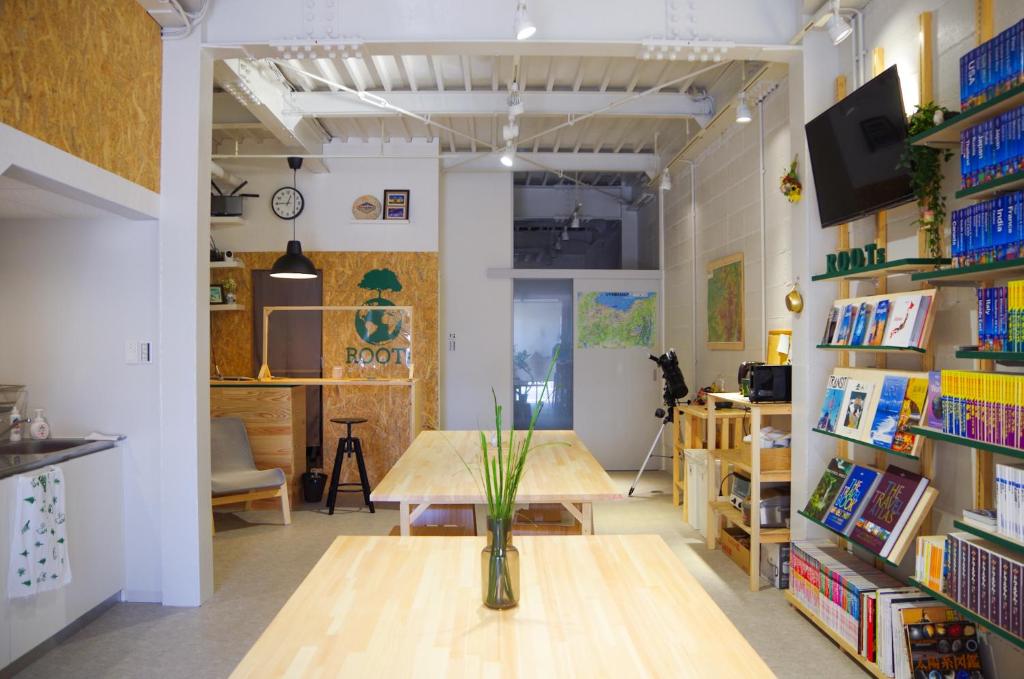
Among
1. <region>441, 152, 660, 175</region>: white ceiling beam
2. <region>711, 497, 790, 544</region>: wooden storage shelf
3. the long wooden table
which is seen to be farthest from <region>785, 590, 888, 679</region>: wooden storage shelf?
<region>441, 152, 660, 175</region>: white ceiling beam

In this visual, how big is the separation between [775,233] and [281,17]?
3.20 metres

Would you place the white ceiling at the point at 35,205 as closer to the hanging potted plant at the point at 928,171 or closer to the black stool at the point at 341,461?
the black stool at the point at 341,461

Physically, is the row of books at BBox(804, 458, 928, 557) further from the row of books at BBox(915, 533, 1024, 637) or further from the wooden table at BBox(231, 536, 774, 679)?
the wooden table at BBox(231, 536, 774, 679)

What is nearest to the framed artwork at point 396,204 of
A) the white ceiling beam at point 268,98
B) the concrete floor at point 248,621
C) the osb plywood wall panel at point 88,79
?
the white ceiling beam at point 268,98

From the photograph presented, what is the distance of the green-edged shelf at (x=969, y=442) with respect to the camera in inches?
77.7

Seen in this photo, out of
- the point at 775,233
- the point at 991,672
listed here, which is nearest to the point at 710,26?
the point at 775,233

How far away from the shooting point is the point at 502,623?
1.46 meters

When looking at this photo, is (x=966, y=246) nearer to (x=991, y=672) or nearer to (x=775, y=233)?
(x=991, y=672)

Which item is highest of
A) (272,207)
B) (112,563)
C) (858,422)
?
(272,207)

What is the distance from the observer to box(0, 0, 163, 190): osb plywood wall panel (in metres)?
2.45

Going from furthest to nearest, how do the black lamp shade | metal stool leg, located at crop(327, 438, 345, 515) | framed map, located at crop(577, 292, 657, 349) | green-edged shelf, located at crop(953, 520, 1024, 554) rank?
framed map, located at crop(577, 292, 657, 349)
the black lamp shade
metal stool leg, located at crop(327, 438, 345, 515)
green-edged shelf, located at crop(953, 520, 1024, 554)

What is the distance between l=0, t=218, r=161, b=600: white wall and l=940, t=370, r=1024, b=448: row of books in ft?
11.7

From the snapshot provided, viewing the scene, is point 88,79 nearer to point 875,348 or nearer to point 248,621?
point 248,621

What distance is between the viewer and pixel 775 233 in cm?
437
